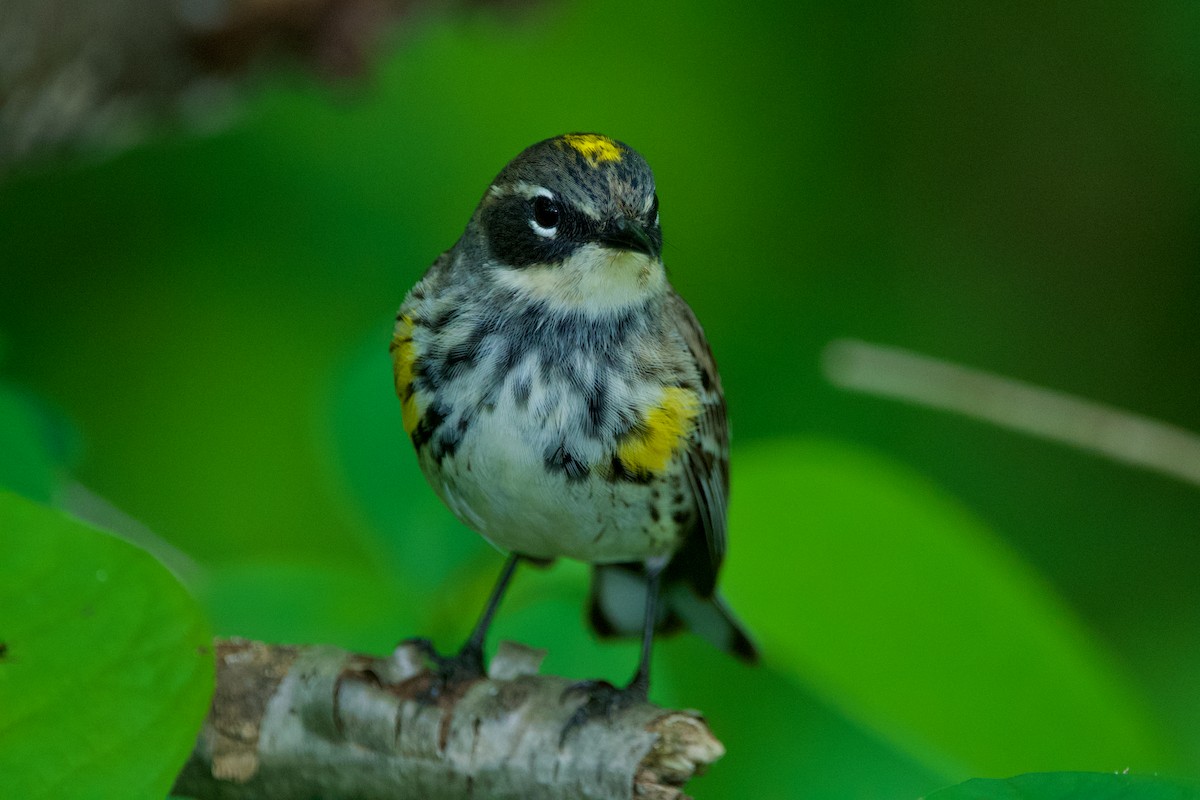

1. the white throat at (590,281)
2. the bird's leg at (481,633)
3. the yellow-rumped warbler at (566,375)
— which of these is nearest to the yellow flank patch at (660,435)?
the yellow-rumped warbler at (566,375)

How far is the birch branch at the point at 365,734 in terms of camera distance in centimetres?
208

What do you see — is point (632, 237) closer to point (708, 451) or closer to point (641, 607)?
point (708, 451)

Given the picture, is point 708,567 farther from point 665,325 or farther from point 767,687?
point 665,325

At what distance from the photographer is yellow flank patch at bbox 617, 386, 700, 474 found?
2.31m

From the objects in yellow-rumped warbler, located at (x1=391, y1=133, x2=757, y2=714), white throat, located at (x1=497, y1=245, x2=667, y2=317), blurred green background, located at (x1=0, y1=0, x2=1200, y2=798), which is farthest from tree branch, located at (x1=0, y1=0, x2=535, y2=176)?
white throat, located at (x1=497, y1=245, x2=667, y2=317)

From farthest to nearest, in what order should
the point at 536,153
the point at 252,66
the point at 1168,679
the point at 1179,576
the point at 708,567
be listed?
the point at 1179,576
the point at 1168,679
the point at 252,66
the point at 708,567
the point at 536,153

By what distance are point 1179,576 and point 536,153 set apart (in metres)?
3.39

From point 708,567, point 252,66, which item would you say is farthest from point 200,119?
point 708,567

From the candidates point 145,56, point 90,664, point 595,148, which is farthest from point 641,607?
point 145,56

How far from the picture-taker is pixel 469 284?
245cm

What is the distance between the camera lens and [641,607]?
2.94 m

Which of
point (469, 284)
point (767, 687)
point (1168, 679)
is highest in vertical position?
point (1168, 679)

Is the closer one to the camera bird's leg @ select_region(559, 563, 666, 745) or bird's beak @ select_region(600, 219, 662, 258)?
bird's leg @ select_region(559, 563, 666, 745)

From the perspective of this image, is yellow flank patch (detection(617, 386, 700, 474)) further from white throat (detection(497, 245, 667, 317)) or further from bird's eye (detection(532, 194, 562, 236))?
bird's eye (detection(532, 194, 562, 236))
